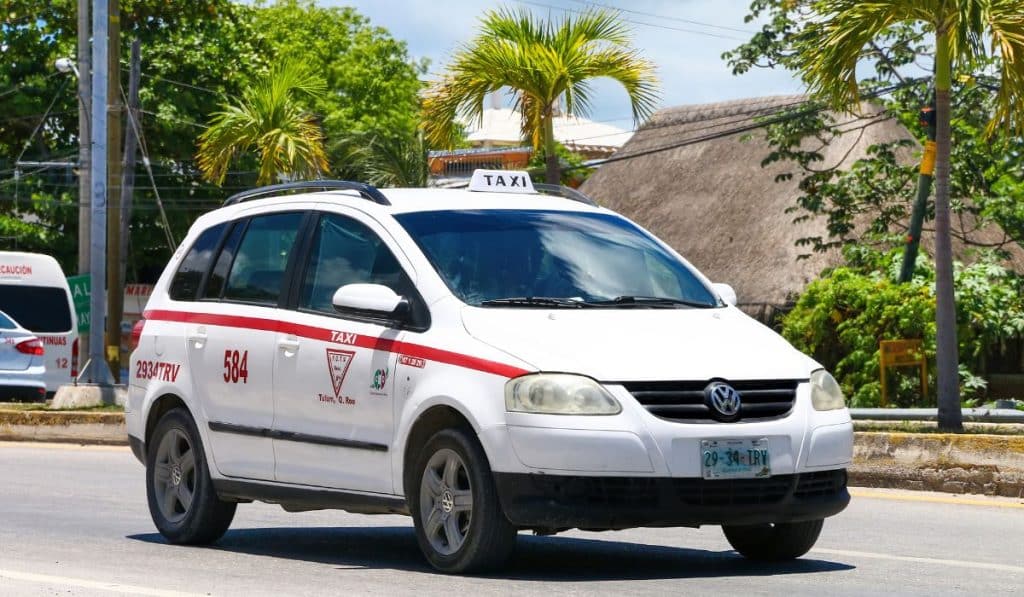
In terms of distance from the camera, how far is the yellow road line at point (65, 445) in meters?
19.1

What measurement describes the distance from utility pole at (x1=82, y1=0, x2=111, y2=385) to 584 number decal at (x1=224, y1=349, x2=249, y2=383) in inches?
580

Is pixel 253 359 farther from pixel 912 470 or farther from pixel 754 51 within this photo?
pixel 754 51

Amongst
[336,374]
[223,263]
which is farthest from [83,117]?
[336,374]

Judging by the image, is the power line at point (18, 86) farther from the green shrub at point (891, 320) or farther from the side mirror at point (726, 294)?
the side mirror at point (726, 294)

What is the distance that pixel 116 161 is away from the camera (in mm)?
26734

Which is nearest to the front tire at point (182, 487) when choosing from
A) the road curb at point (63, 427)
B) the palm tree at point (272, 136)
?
the road curb at point (63, 427)

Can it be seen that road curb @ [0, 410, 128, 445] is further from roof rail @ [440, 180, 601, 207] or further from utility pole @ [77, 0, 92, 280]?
roof rail @ [440, 180, 601, 207]

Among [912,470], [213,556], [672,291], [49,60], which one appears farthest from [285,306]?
[49,60]

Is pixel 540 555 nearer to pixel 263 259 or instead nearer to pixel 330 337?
pixel 330 337

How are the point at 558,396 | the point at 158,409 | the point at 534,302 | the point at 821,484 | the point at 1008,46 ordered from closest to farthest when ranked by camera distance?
the point at 558,396
the point at 821,484
the point at 534,302
the point at 158,409
the point at 1008,46

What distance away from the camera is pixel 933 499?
12.5 meters

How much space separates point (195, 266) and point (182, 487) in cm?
125

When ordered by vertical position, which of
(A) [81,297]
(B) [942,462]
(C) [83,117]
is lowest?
(B) [942,462]

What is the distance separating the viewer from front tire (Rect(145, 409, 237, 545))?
31.6ft
